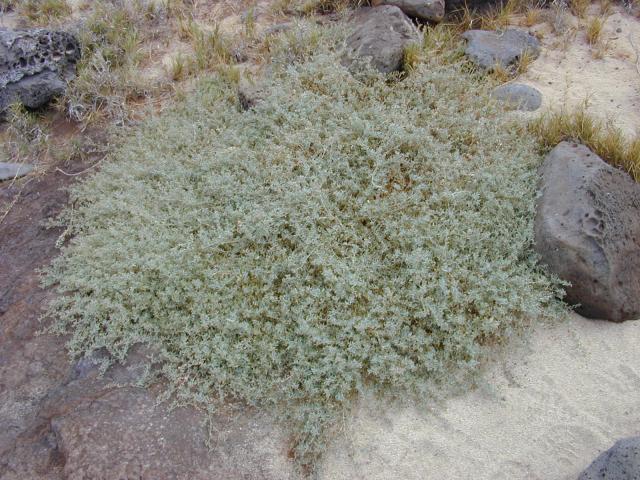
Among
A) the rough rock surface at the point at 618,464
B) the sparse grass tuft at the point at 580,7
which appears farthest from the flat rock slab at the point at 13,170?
the sparse grass tuft at the point at 580,7

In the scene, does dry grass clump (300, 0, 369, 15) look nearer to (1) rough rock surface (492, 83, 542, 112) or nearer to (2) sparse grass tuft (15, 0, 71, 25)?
(1) rough rock surface (492, 83, 542, 112)

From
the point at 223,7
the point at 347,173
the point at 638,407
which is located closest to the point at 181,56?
the point at 223,7

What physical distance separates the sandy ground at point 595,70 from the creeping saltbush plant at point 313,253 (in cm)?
94

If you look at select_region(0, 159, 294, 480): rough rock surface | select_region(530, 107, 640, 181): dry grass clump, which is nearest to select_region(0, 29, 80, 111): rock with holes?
select_region(0, 159, 294, 480): rough rock surface

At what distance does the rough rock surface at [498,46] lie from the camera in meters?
5.09

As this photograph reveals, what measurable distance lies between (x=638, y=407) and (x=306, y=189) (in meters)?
2.36

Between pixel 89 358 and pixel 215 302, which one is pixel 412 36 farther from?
pixel 89 358

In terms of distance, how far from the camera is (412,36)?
16.5 feet

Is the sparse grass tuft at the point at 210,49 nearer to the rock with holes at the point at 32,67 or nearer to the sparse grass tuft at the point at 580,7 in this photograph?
the rock with holes at the point at 32,67

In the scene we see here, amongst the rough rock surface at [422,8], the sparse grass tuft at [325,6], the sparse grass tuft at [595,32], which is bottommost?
the sparse grass tuft at [595,32]

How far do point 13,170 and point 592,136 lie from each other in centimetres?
470

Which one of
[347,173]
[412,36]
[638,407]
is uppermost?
[412,36]

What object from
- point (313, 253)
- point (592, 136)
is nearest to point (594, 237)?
point (592, 136)

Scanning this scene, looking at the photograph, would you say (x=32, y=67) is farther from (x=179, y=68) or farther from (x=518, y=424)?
(x=518, y=424)
